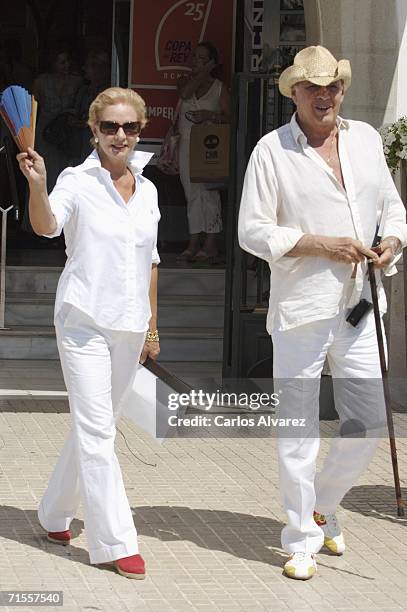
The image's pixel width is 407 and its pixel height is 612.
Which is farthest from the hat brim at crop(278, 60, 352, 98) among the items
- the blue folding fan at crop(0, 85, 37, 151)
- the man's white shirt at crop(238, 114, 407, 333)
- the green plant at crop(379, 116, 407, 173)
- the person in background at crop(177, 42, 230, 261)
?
the person in background at crop(177, 42, 230, 261)

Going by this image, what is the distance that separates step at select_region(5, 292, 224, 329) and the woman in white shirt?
5.98 m

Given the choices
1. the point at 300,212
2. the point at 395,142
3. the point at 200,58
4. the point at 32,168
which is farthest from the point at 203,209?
the point at 32,168

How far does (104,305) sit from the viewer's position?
5.79 metres

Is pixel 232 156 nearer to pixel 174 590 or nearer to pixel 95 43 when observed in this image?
pixel 174 590

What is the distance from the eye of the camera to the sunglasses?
5.88 metres

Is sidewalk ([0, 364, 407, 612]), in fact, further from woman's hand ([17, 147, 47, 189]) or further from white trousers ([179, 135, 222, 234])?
white trousers ([179, 135, 222, 234])

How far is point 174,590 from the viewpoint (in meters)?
5.57

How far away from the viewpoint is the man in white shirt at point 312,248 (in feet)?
19.1

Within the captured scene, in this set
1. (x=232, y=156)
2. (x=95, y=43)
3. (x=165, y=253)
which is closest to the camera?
(x=232, y=156)

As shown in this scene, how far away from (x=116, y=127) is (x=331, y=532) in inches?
80.9

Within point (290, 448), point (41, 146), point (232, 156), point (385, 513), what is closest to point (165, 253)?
point (41, 146)

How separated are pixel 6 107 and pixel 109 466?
61.0 inches

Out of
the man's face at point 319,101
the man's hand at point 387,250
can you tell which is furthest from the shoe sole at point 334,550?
the man's face at point 319,101

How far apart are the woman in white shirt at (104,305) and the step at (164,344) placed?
545 cm
